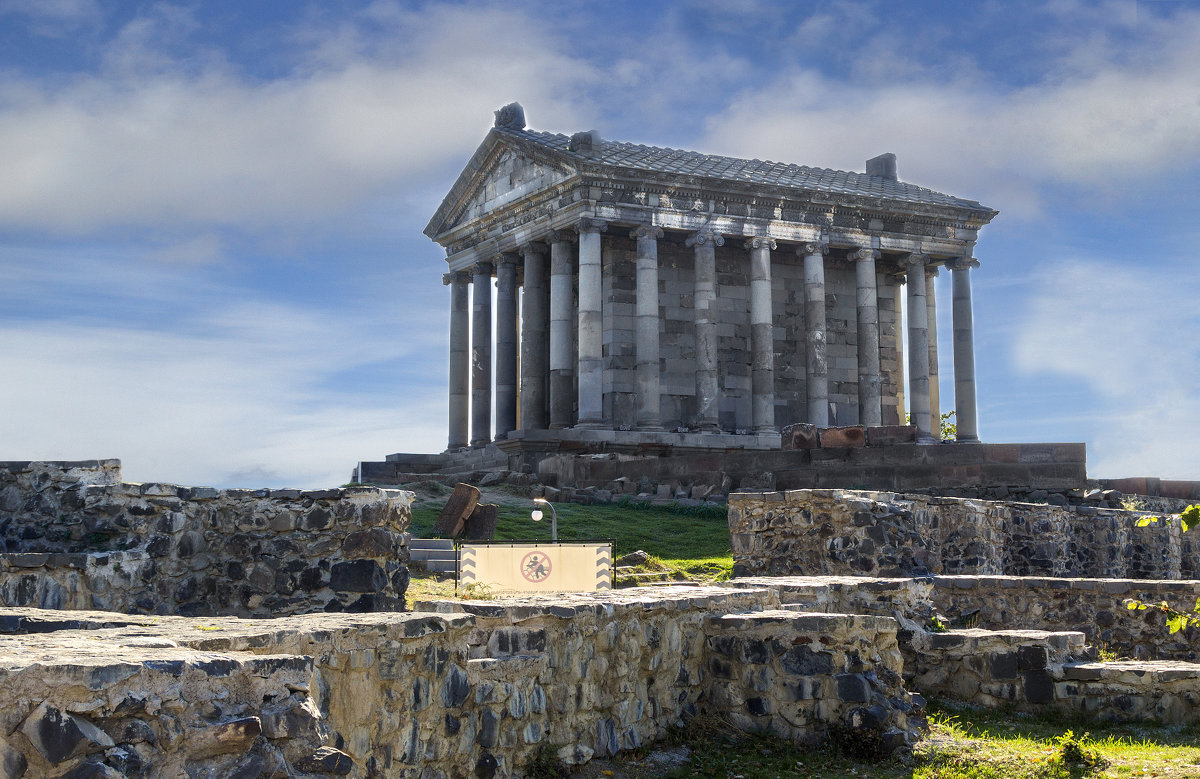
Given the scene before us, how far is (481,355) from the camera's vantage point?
4225cm

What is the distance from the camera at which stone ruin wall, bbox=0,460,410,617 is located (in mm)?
10734

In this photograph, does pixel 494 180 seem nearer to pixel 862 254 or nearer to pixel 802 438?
pixel 862 254

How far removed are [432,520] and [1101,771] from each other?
52.2ft

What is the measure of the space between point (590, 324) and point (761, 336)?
5.55 meters

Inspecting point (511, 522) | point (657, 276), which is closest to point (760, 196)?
point (657, 276)

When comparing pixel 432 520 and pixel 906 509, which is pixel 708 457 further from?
pixel 906 509

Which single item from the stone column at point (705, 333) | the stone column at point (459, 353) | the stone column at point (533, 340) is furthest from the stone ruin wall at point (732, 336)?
the stone column at point (459, 353)

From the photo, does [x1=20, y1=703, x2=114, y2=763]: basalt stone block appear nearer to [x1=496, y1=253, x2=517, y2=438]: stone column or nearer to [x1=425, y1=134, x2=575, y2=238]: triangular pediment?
[x1=425, y1=134, x2=575, y2=238]: triangular pediment

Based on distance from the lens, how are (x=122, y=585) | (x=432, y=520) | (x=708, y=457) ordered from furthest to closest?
(x=708, y=457)
(x=432, y=520)
(x=122, y=585)

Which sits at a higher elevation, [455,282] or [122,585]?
[455,282]

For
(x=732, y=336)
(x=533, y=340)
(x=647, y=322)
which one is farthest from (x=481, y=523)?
(x=732, y=336)

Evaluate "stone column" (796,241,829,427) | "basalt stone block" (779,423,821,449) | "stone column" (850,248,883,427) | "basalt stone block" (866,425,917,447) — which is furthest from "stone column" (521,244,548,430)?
"basalt stone block" (866,425,917,447)

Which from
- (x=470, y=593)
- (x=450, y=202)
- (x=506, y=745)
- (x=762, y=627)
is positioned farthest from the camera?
(x=450, y=202)

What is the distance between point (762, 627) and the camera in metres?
8.94
